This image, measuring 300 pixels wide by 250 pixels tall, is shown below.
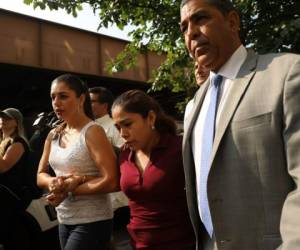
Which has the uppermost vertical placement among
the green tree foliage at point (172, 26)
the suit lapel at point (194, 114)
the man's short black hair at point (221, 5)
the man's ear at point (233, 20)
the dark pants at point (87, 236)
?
the green tree foliage at point (172, 26)

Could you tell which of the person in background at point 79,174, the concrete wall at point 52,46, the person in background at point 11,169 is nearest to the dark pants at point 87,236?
the person in background at point 79,174

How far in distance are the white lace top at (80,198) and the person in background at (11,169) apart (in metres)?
1.53

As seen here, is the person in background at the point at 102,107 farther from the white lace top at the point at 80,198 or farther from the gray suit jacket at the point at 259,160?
the gray suit jacket at the point at 259,160

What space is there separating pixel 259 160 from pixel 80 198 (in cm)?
156

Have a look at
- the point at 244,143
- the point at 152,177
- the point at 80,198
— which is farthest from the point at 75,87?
the point at 244,143

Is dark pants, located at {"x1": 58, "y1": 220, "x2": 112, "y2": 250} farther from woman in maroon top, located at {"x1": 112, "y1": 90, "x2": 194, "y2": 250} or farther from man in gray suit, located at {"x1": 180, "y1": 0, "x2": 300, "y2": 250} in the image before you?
man in gray suit, located at {"x1": 180, "y1": 0, "x2": 300, "y2": 250}

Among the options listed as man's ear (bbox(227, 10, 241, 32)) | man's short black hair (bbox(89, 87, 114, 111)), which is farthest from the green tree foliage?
man's ear (bbox(227, 10, 241, 32))

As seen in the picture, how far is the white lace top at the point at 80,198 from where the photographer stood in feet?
8.78

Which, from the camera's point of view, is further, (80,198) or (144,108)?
(80,198)

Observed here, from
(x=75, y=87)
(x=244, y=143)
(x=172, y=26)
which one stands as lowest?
(x=244, y=143)

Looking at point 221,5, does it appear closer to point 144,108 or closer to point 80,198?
point 144,108

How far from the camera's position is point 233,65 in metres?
1.76

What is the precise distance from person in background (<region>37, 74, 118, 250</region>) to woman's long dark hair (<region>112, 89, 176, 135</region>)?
34 centimetres

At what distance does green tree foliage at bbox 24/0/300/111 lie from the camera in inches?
193
